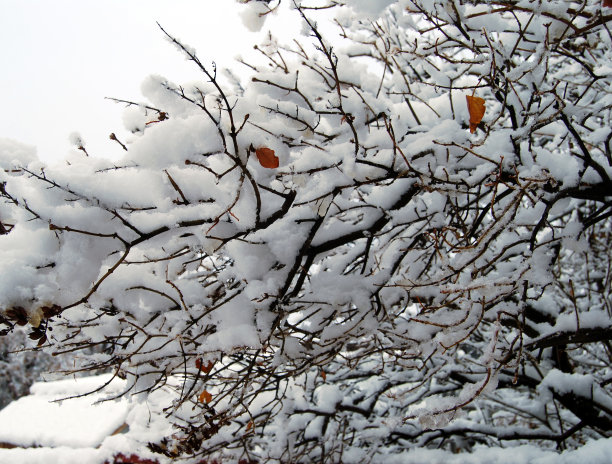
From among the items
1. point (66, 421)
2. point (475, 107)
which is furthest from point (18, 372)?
point (475, 107)

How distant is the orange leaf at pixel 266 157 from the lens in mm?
1543

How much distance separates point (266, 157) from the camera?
1.54m

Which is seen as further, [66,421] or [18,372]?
[18,372]

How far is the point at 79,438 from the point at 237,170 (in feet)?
23.4

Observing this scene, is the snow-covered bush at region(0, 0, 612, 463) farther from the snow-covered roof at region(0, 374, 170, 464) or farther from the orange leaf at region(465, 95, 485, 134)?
the snow-covered roof at region(0, 374, 170, 464)

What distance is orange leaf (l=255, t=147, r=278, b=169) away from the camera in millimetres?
1543

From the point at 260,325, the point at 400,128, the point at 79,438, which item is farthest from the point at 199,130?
the point at 79,438

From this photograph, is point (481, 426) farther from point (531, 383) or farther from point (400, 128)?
point (400, 128)

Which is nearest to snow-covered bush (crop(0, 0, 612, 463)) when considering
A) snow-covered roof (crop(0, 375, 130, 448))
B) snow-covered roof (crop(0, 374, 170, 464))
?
snow-covered roof (crop(0, 374, 170, 464))

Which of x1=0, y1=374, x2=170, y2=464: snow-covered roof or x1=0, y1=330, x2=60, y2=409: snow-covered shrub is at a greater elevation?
x1=0, y1=330, x2=60, y2=409: snow-covered shrub

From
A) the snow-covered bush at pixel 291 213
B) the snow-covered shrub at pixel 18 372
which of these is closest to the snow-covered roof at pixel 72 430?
the snow-covered bush at pixel 291 213

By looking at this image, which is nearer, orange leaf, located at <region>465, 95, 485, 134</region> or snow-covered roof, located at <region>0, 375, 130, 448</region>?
orange leaf, located at <region>465, 95, 485, 134</region>

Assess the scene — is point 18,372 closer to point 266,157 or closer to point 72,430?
point 72,430

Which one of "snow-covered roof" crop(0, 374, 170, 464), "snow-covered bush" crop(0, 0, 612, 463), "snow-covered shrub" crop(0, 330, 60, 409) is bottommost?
"snow-covered bush" crop(0, 0, 612, 463)
